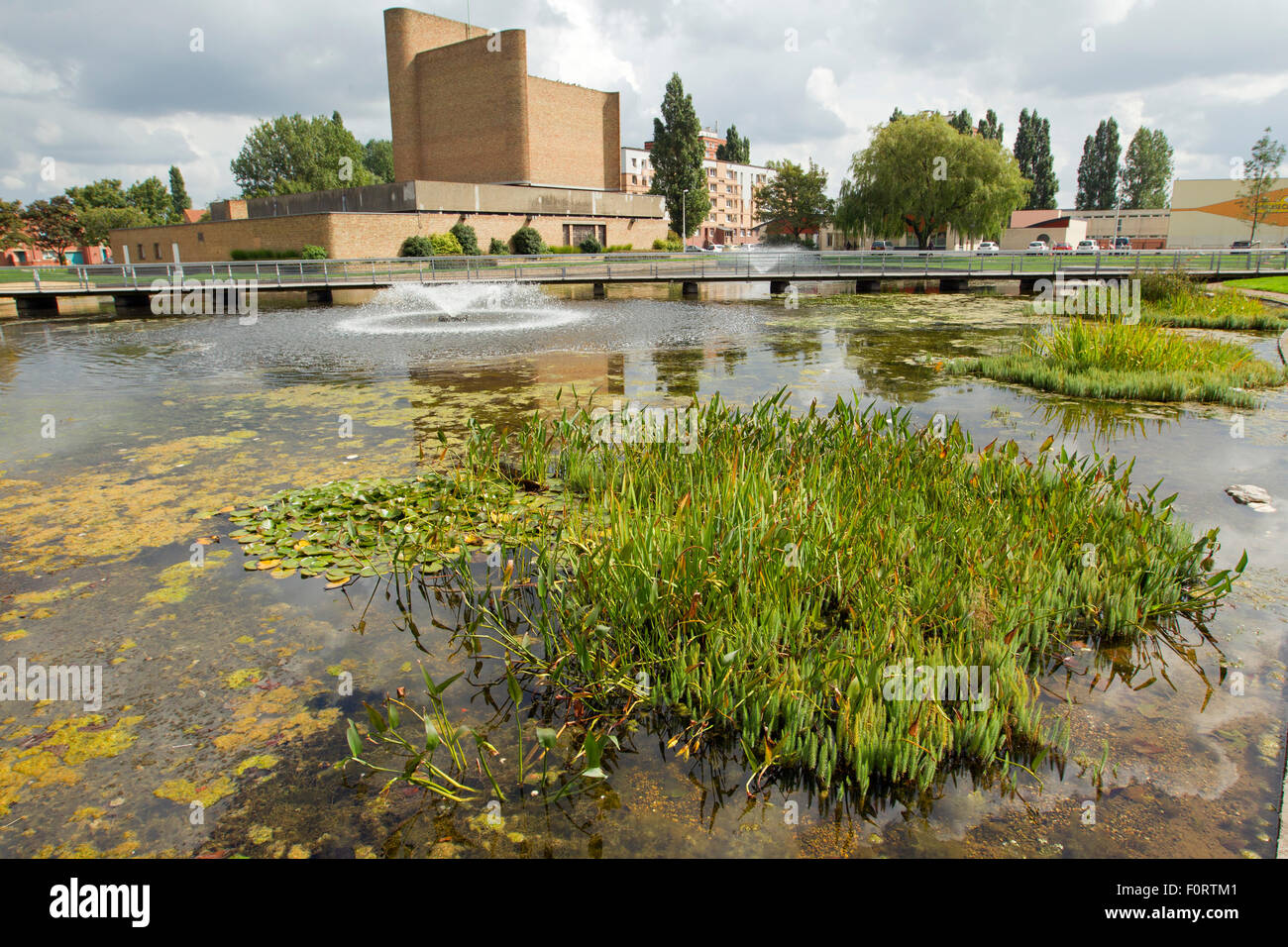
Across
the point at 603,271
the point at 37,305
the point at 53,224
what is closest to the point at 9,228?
the point at 53,224

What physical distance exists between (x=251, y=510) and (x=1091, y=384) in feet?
32.8

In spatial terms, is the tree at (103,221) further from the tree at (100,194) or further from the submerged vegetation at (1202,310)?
the submerged vegetation at (1202,310)

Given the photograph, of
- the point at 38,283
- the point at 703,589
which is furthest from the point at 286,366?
the point at 38,283

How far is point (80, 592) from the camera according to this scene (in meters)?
4.96

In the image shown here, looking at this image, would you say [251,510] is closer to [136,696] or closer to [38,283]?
[136,696]

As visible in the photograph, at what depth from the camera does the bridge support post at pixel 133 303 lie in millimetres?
26781

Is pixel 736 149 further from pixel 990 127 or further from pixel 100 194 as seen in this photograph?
pixel 100 194

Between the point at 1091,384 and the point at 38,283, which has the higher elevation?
the point at 38,283

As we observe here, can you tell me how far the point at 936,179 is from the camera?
39.8m

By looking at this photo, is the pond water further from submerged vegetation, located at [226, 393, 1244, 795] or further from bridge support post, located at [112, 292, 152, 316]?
bridge support post, located at [112, 292, 152, 316]

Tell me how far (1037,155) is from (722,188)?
149 feet

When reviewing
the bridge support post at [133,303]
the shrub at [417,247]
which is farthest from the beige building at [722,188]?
the bridge support post at [133,303]

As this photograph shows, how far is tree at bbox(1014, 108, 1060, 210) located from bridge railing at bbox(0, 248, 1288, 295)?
50.8m

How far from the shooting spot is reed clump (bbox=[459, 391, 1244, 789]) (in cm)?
332
